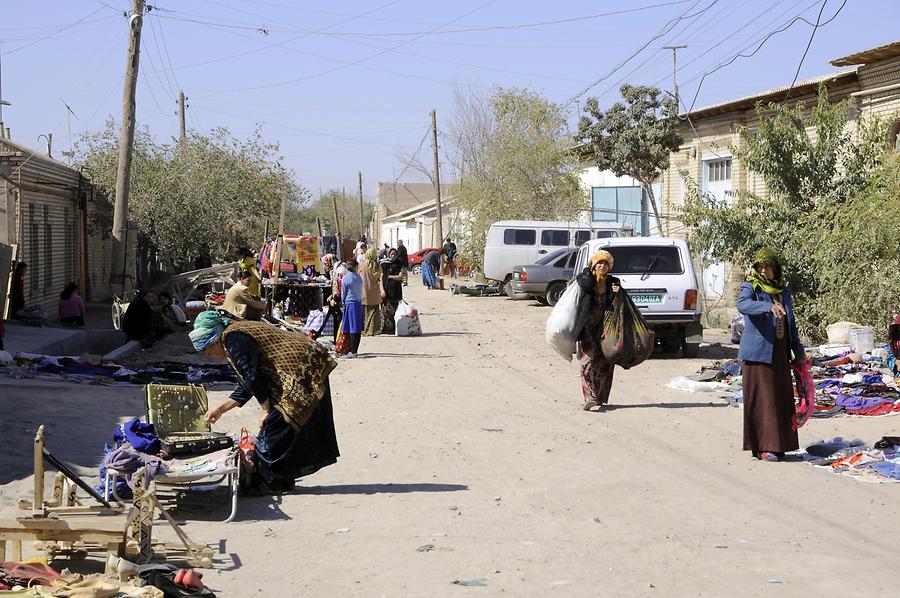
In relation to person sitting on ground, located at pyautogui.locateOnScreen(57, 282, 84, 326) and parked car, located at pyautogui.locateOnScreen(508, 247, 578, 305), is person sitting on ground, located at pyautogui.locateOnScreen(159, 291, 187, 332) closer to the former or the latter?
person sitting on ground, located at pyautogui.locateOnScreen(57, 282, 84, 326)

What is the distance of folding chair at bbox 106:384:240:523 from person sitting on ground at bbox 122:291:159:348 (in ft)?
36.6

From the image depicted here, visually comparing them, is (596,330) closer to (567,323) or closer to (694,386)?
(567,323)

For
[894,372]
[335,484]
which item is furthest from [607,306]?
[335,484]

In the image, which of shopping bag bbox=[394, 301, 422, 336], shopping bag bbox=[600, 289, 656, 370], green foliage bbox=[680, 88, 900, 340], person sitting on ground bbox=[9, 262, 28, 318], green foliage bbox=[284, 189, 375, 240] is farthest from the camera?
green foliage bbox=[284, 189, 375, 240]

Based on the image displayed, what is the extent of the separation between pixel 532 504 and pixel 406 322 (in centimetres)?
1403

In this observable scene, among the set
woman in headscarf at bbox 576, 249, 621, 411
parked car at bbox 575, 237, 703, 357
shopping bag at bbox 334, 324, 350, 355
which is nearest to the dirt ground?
woman in headscarf at bbox 576, 249, 621, 411

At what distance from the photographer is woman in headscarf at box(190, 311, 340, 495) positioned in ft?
25.3

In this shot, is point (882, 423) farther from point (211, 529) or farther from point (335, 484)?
point (211, 529)

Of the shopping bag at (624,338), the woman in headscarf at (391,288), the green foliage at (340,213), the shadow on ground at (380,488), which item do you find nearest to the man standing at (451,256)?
the woman in headscarf at (391,288)

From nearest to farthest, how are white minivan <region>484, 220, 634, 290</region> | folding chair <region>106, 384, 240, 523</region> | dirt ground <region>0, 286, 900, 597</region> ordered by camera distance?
dirt ground <region>0, 286, 900, 597</region> → folding chair <region>106, 384, 240, 523</region> → white minivan <region>484, 220, 634, 290</region>

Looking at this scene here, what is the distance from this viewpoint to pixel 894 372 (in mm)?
13742

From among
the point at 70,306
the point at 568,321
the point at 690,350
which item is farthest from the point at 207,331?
the point at 70,306

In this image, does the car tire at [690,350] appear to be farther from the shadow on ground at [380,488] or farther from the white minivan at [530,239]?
the white minivan at [530,239]

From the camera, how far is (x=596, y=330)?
12578 millimetres
